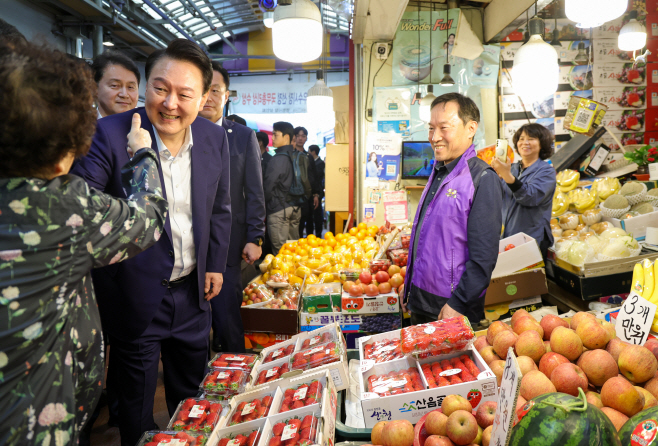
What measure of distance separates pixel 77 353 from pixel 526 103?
5.63 meters

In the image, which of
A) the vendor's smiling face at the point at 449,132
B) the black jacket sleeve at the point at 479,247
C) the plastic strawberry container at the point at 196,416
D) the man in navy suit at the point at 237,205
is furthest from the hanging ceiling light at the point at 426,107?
the plastic strawberry container at the point at 196,416

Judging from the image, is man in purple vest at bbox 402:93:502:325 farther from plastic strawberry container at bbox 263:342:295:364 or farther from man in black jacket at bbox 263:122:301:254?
man in black jacket at bbox 263:122:301:254

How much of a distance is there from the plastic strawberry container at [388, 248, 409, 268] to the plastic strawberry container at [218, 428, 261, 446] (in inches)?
87.3

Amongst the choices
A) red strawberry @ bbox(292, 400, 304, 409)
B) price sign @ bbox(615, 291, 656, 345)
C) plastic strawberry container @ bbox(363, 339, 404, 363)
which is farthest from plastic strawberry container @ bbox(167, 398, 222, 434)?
price sign @ bbox(615, 291, 656, 345)

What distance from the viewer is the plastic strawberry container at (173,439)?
1351 millimetres

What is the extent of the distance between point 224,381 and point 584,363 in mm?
1309

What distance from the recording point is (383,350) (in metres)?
1.74

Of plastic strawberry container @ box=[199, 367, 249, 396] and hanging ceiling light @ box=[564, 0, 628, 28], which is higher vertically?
hanging ceiling light @ box=[564, 0, 628, 28]

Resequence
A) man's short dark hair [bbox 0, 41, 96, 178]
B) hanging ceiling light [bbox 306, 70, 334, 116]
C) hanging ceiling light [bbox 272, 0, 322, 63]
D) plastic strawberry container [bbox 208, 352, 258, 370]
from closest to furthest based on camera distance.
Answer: man's short dark hair [bbox 0, 41, 96, 178] < plastic strawberry container [bbox 208, 352, 258, 370] < hanging ceiling light [bbox 272, 0, 322, 63] < hanging ceiling light [bbox 306, 70, 334, 116]

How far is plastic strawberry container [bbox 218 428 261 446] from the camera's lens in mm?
1344

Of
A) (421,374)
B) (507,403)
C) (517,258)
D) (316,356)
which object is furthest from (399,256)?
(507,403)

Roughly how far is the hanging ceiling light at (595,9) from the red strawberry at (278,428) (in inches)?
113

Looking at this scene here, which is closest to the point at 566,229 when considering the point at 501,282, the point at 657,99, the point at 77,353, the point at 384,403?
the point at 501,282

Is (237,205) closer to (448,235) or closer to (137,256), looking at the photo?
(137,256)
